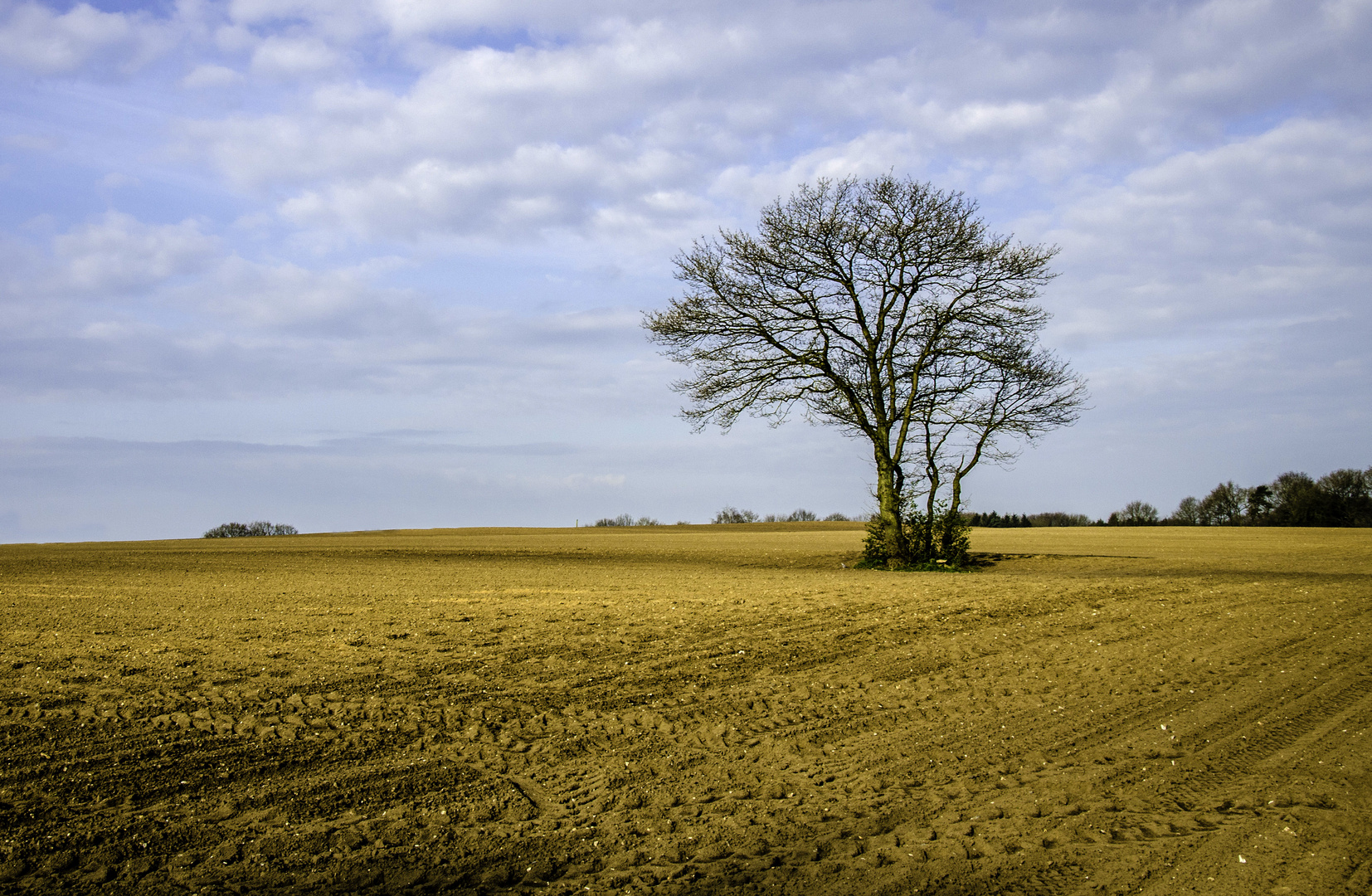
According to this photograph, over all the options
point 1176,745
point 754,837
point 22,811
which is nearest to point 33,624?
point 22,811

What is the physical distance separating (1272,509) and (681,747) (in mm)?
90063

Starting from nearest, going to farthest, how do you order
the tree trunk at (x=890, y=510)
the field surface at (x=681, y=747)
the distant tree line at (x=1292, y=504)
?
the field surface at (x=681, y=747) < the tree trunk at (x=890, y=510) < the distant tree line at (x=1292, y=504)

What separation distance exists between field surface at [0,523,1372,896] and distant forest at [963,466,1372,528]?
219ft

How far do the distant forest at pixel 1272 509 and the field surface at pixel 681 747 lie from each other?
6689 cm

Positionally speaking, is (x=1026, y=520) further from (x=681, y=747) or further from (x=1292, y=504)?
(x=681, y=747)

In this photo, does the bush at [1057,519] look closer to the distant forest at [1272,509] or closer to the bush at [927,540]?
the distant forest at [1272,509]

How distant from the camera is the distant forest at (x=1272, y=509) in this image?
2840 inches

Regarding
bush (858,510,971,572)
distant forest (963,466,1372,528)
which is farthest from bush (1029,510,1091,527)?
bush (858,510,971,572)

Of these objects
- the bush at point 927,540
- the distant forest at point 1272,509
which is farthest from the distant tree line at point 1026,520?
the bush at point 927,540

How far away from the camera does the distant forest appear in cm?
7212

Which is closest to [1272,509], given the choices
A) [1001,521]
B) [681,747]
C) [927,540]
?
[1001,521]

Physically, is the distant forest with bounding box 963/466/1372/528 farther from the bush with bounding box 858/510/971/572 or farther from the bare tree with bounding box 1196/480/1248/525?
the bush with bounding box 858/510/971/572

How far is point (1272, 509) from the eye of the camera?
79.6 meters

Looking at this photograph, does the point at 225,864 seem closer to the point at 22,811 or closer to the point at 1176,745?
the point at 22,811
